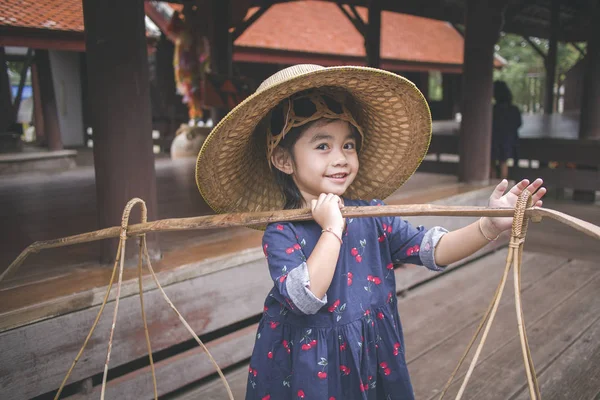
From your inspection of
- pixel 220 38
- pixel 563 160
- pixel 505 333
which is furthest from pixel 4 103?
pixel 505 333

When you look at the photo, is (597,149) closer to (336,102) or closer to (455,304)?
(455,304)

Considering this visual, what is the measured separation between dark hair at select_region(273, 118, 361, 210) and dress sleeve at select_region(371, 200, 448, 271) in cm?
24

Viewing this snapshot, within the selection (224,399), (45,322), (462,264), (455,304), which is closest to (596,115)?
(462,264)

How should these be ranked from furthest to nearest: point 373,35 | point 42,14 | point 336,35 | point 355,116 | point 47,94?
point 336,35 < point 47,94 < point 373,35 < point 42,14 < point 355,116

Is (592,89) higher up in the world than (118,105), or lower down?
higher up

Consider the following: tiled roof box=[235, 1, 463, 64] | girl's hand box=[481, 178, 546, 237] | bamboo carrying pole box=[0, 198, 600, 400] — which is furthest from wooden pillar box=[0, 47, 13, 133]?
girl's hand box=[481, 178, 546, 237]

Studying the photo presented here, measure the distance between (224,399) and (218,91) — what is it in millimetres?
3187

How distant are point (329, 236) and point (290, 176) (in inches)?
13.3

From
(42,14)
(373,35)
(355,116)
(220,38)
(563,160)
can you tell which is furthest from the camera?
(373,35)

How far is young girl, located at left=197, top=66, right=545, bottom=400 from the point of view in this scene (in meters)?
1.20

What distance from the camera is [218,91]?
471cm

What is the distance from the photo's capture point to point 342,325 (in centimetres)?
128

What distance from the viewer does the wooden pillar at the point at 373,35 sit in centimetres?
707

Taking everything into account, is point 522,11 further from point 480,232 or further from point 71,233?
point 480,232
